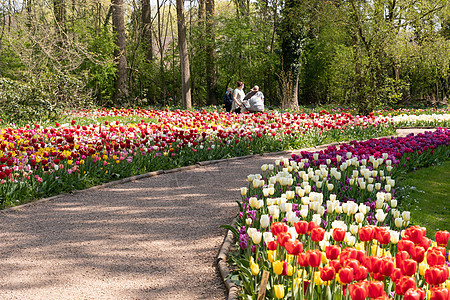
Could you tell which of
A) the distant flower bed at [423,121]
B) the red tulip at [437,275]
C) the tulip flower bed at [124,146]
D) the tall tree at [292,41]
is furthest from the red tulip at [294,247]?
the tall tree at [292,41]

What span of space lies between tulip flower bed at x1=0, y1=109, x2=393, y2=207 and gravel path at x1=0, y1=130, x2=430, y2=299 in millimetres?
370

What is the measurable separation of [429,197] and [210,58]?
17.3 metres

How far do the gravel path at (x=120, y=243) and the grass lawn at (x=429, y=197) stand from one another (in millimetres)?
2180

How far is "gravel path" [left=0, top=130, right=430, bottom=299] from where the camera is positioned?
3.49m

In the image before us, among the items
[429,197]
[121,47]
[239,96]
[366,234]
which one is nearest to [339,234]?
[366,234]

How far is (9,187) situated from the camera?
221 inches

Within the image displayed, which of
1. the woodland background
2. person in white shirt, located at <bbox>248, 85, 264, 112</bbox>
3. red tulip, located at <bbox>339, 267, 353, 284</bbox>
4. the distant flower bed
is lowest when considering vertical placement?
red tulip, located at <bbox>339, 267, 353, 284</bbox>

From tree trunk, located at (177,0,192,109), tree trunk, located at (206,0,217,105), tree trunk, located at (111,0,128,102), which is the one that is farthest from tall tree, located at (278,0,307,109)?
tree trunk, located at (111,0,128,102)

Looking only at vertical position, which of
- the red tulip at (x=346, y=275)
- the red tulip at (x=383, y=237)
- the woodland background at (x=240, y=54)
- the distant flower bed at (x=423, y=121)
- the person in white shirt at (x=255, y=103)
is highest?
the woodland background at (x=240, y=54)

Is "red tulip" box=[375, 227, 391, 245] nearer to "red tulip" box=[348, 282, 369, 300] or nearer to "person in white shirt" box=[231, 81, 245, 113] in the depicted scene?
"red tulip" box=[348, 282, 369, 300]

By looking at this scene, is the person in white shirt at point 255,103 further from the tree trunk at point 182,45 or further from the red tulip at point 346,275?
the red tulip at point 346,275

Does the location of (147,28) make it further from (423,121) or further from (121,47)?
(423,121)

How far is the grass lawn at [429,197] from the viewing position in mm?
4922

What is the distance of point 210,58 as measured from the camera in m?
22.1
